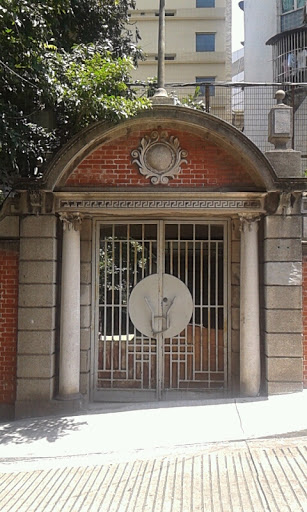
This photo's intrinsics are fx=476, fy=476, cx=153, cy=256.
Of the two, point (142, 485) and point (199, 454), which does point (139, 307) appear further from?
point (142, 485)

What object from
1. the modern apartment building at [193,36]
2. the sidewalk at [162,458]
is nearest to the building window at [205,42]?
the modern apartment building at [193,36]

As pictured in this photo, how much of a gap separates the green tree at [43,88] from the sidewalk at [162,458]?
12.2 feet

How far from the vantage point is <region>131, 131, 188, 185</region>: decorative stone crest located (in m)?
7.43

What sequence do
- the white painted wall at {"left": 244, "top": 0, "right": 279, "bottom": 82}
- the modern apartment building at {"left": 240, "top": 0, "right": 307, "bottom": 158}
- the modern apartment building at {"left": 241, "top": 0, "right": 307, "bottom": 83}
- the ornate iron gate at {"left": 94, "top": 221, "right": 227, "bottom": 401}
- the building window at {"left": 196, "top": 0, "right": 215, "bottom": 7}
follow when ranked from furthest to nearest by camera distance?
the building window at {"left": 196, "top": 0, "right": 215, "bottom": 7} → the white painted wall at {"left": 244, "top": 0, "right": 279, "bottom": 82} → the modern apartment building at {"left": 241, "top": 0, "right": 307, "bottom": 83} → the modern apartment building at {"left": 240, "top": 0, "right": 307, "bottom": 158} → the ornate iron gate at {"left": 94, "top": 221, "right": 227, "bottom": 401}

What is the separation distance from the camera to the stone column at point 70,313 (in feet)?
23.6

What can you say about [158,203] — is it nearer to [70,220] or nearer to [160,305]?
[70,220]

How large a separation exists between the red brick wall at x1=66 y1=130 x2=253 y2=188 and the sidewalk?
3387 millimetres

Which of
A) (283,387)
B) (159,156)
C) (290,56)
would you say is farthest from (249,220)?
(290,56)

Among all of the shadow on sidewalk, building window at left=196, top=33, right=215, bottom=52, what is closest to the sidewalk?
the shadow on sidewalk

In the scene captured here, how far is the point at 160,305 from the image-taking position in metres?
7.79

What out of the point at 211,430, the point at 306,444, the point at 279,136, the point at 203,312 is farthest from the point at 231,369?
the point at 279,136

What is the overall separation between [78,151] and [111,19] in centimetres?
391

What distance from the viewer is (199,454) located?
5477 millimetres

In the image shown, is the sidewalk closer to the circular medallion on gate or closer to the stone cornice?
the circular medallion on gate
